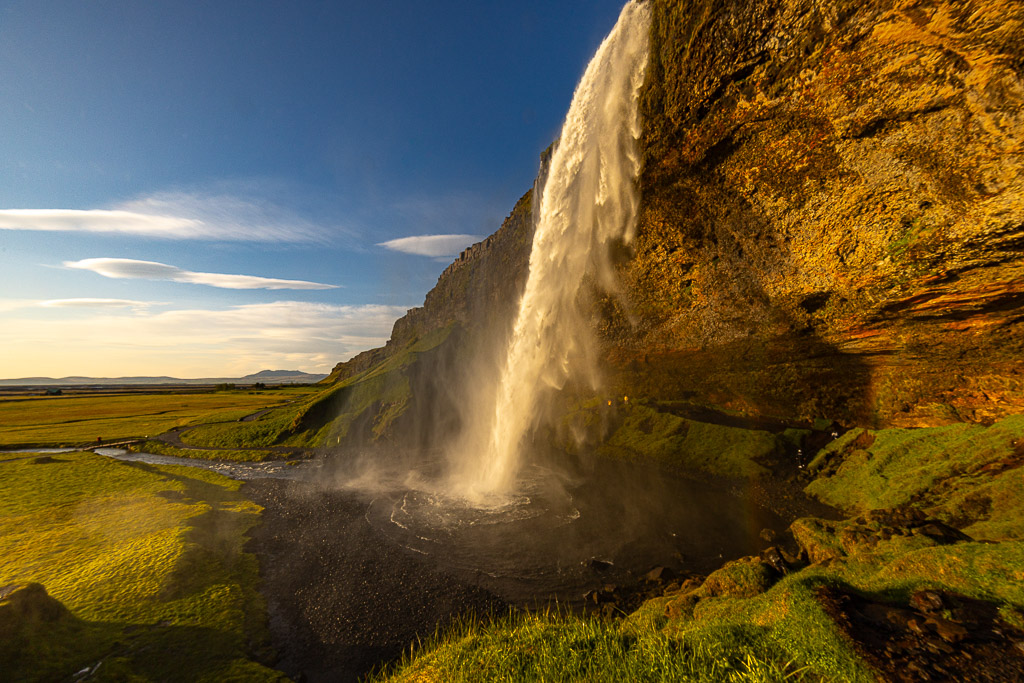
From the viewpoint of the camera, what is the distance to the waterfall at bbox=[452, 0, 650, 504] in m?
19.2

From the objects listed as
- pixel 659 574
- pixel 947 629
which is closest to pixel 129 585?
pixel 659 574

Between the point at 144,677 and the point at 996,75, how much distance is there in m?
28.8

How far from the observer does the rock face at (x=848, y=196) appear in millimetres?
11477

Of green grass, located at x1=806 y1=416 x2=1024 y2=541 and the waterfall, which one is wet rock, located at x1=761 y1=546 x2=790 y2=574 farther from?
the waterfall

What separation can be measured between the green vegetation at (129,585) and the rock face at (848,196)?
2543 centimetres

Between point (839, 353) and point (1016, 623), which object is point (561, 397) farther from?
point (1016, 623)

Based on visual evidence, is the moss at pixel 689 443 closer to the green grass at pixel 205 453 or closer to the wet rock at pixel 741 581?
the wet rock at pixel 741 581

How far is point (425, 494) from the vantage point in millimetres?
25344

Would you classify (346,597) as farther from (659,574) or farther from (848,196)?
(848,196)

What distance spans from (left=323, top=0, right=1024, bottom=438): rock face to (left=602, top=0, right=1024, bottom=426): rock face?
2.2 inches

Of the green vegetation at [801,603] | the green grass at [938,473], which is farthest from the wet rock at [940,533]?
the green grass at [938,473]

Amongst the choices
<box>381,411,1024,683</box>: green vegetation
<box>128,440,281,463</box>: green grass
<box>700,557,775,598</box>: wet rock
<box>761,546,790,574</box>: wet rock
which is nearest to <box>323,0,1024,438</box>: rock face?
<box>381,411,1024,683</box>: green vegetation

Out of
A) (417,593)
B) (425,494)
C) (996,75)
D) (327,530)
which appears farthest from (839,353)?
(327,530)

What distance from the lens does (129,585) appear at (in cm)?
1305
